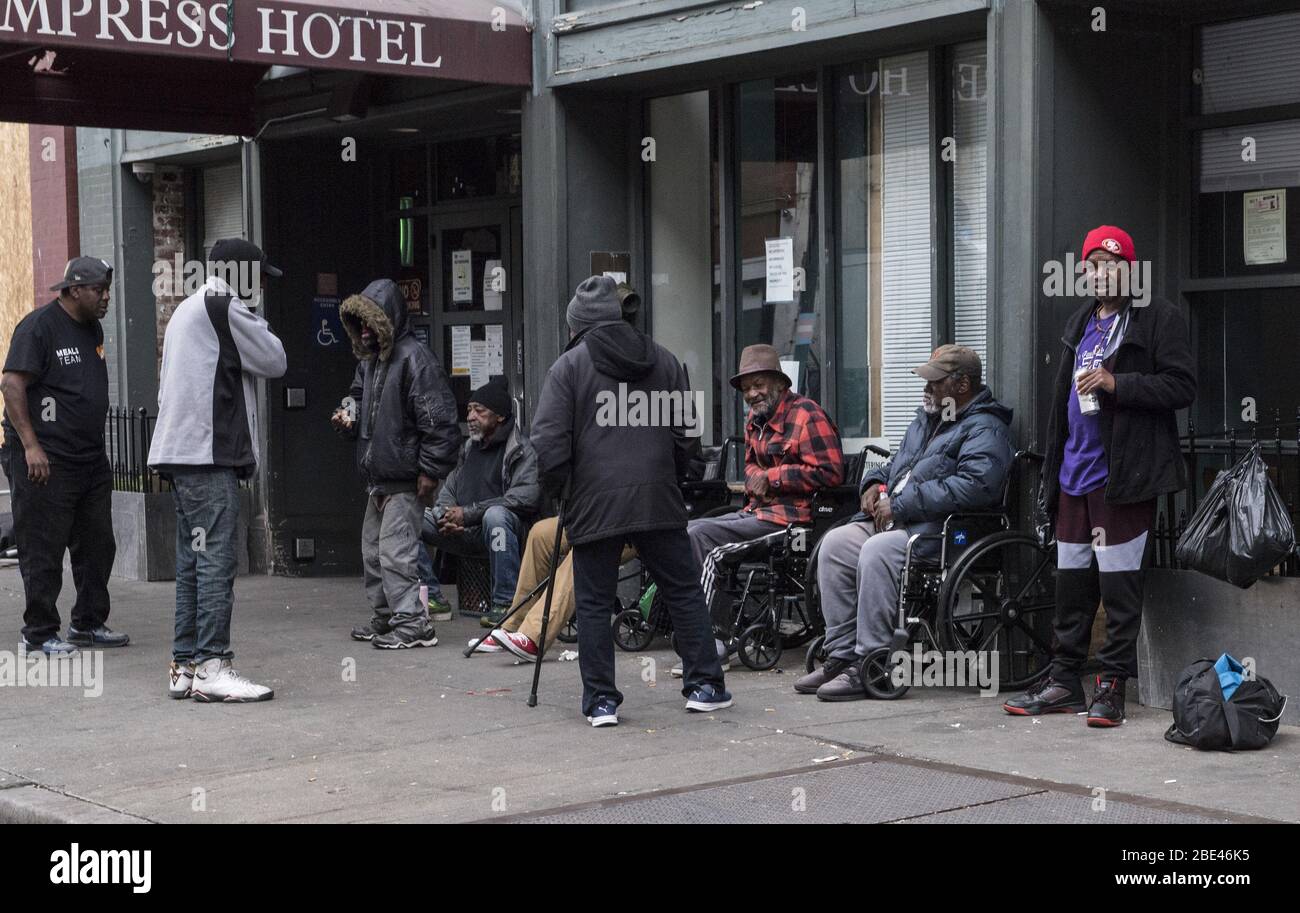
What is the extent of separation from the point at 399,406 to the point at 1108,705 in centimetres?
403

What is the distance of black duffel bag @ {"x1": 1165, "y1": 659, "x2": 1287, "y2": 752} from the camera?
6574 mm

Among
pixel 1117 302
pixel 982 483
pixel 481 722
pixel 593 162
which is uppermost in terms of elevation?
pixel 593 162

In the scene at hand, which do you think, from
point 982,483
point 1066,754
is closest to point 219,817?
point 1066,754

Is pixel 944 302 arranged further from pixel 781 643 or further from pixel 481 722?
pixel 481 722

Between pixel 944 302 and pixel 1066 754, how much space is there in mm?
3072

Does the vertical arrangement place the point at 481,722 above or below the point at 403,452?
below

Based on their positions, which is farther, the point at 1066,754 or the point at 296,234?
the point at 296,234

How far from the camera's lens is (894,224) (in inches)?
366

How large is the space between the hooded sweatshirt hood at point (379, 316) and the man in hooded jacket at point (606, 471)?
2250mm

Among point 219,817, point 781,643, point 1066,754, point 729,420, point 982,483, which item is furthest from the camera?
point 729,420

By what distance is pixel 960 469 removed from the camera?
7816 mm

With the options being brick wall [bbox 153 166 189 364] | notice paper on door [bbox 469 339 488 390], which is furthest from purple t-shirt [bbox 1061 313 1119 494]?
brick wall [bbox 153 166 189 364]

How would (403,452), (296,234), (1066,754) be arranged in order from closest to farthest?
(1066,754) → (403,452) → (296,234)

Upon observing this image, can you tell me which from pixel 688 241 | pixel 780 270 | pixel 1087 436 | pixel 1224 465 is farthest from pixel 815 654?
pixel 688 241
